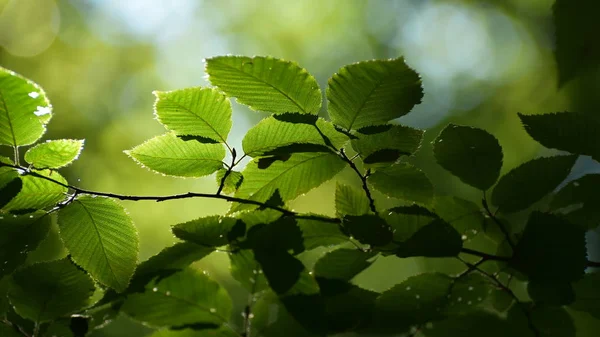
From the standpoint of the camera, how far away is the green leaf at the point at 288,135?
1.97ft

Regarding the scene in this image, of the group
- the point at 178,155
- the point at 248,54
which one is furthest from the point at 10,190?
the point at 248,54

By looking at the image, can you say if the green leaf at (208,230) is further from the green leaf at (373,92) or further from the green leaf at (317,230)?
the green leaf at (373,92)

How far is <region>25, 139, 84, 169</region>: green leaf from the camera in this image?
61cm

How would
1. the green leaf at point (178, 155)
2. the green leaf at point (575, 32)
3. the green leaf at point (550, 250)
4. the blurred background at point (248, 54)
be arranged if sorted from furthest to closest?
1. the blurred background at point (248, 54)
2. the green leaf at point (575, 32)
3. the green leaf at point (178, 155)
4. the green leaf at point (550, 250)

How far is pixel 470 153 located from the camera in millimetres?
633

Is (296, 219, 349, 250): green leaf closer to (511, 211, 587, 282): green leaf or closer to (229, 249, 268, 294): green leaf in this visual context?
(229, 249, 268, 294): green leaf

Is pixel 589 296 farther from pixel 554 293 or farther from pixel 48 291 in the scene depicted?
pixel 48 291

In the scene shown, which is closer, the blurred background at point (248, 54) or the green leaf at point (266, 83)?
the green leaf at point (266, 83)

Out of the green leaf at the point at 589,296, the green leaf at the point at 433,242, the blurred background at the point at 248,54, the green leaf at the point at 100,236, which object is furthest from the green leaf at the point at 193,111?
the blurred background at the point at 248,54

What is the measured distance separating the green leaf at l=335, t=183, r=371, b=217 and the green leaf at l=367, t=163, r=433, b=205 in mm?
25

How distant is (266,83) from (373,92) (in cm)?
12

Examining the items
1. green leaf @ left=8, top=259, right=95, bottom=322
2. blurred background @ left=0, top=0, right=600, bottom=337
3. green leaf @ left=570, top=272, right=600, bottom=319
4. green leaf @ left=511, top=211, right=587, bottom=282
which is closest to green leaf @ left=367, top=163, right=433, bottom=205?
green leaf @ left=511, top=211, right=587, bottom=282

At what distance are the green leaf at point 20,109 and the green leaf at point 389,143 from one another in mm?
366

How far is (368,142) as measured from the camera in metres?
0.62
